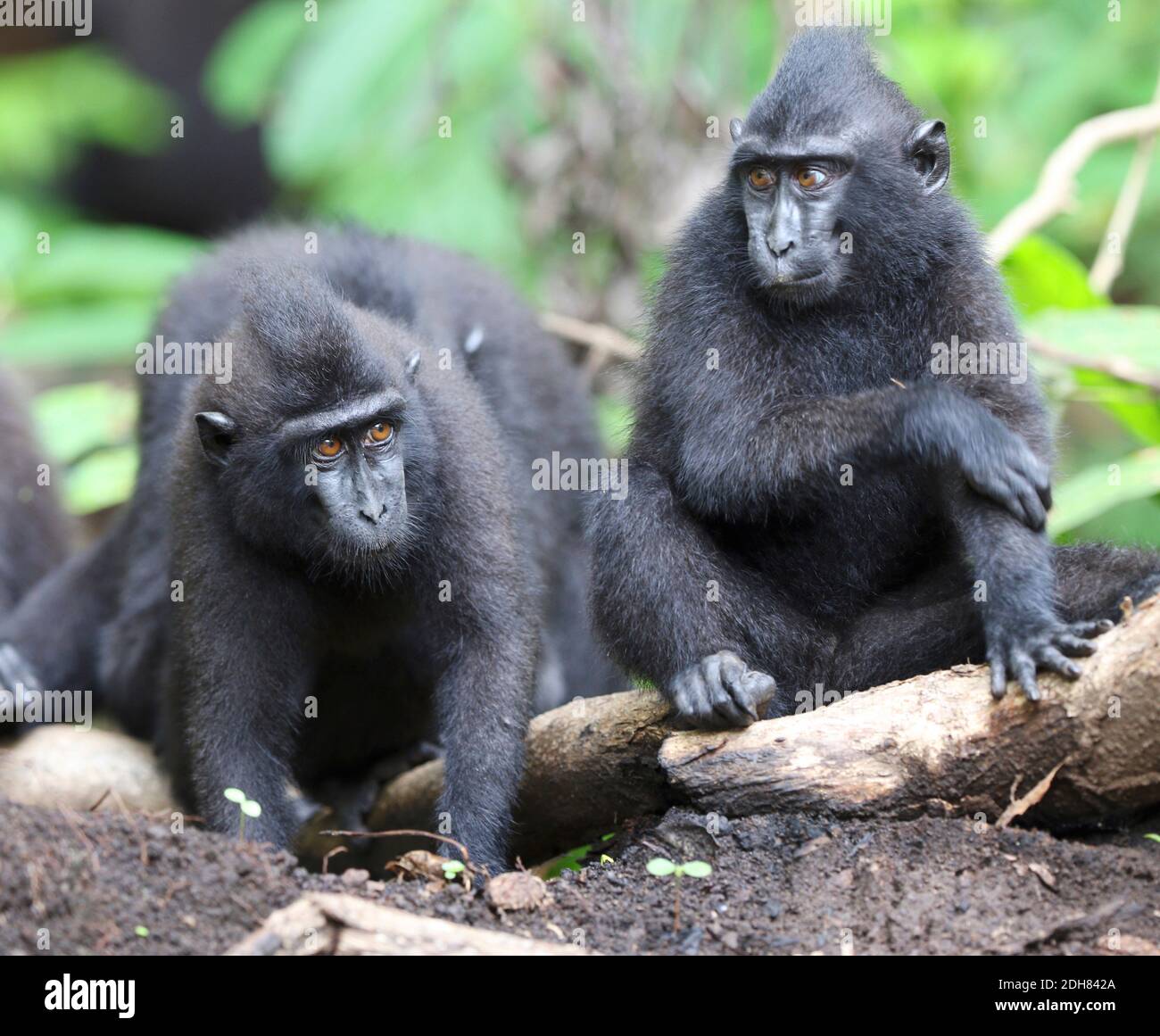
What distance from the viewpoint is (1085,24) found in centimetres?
1279

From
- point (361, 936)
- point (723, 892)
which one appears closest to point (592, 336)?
point (723, 892)

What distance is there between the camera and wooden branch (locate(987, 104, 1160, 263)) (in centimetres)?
812

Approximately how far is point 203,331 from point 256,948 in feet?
14.5

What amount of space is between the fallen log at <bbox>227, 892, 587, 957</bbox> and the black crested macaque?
5.38m

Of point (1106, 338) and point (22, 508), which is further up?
point (1106, 338)

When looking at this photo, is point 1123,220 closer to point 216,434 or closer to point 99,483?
point 216,434

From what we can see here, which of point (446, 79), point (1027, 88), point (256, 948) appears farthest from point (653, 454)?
point (1027, 88)

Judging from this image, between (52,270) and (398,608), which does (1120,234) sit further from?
(52,270)

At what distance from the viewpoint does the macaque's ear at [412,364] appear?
5945 millimetres

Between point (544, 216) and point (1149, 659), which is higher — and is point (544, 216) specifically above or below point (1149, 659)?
above

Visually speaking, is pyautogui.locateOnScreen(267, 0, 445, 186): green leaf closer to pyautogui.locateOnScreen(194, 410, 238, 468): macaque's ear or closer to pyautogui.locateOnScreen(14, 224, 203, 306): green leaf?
pyautogui.locateOnScreen(14, 224, 203, 306): green leaf

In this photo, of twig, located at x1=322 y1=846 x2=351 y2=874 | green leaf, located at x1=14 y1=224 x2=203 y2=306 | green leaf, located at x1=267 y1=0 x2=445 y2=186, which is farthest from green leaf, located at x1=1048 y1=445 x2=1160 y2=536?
green leaf, located at x1=14 y1=224 x2=203 y2=306

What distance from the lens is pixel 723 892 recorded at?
15.2 ft

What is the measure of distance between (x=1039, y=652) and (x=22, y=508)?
20.9 ft
